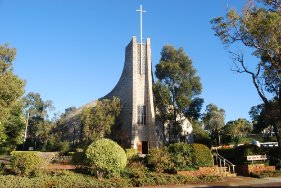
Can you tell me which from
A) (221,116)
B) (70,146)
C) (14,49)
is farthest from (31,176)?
(221,116)

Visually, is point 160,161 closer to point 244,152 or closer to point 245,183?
point 245,183

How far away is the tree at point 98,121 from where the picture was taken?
34.3m

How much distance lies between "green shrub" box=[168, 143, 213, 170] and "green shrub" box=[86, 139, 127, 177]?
146 inches

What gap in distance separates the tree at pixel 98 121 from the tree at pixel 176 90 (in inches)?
215

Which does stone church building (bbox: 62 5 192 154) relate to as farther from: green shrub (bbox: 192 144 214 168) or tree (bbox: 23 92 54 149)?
tree (bbox: 23 92 54 149)

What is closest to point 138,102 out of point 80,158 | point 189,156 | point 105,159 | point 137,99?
point 137,99

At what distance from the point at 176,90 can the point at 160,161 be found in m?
17.8

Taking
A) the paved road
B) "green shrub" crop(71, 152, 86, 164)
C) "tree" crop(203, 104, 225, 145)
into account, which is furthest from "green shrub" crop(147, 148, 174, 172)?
"tree" crop(203, 104, 225, 145)

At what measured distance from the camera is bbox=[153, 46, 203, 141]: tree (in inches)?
1405

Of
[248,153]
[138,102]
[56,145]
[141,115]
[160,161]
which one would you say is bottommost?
[160,161]

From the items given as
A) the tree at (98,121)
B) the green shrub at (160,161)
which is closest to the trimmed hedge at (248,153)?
the green shrub at (160,161)

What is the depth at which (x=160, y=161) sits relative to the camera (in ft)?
62.2

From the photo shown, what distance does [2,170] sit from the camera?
1717 cm

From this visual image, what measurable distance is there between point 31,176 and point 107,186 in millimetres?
3908
